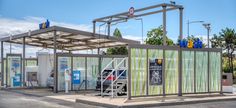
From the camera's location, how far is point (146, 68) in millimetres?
18688

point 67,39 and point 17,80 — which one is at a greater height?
point 67,39

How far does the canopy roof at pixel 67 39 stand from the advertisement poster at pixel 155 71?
25.7 feet

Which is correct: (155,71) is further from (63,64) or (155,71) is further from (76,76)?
(63,64)

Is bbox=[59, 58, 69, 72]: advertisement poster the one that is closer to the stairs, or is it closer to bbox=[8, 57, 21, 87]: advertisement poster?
the stairs

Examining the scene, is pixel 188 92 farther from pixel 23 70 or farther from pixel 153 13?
pixel 23 70

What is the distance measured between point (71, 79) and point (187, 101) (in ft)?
30.2

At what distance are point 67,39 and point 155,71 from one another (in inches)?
483

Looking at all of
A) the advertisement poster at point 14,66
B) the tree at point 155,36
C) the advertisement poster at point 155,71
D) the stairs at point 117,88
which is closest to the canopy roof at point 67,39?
the advertisement poster at point 14,66

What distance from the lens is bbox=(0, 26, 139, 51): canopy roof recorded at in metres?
25.6

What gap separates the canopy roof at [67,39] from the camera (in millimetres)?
25594

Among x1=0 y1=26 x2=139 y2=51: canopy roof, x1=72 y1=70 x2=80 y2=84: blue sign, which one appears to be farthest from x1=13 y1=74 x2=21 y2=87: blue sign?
x1=72 y1=70 x2=80 y2=84: blue sign

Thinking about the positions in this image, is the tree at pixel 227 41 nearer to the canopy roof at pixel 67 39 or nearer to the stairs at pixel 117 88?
the canopy roof at pixel 67 39

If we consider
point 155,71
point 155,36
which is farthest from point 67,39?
point 155,36

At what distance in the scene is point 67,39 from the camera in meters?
29.7
